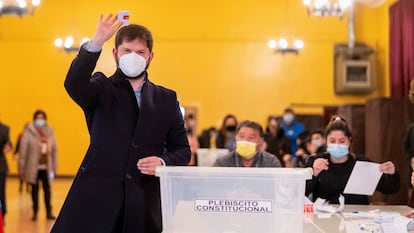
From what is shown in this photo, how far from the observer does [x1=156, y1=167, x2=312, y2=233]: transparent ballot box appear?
171 cm

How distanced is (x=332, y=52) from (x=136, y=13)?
15.4 feet

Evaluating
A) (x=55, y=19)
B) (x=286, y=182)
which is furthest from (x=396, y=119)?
(x=55, y=19)

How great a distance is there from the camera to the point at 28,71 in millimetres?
12805

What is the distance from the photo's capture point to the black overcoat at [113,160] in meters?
1.82

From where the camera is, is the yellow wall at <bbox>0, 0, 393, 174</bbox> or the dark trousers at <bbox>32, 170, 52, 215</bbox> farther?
the yellow wall at <bbox>0, 0, 393, 174</bbox>

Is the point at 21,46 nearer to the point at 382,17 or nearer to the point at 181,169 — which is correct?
the point at 382,17

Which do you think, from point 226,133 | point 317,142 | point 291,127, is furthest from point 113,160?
point 291,127

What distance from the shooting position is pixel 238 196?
1717 mm

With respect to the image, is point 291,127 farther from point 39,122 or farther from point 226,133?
point 39,122

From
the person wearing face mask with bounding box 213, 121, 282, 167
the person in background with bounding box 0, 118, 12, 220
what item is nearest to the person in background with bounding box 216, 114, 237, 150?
the person in background with bounding box 0, 118, 12, 220

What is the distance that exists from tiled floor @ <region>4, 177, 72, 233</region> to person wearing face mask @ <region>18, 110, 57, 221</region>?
0.75 feet

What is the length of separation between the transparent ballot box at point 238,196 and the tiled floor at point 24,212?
3.36 metres

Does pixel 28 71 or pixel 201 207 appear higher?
pixel 28 71

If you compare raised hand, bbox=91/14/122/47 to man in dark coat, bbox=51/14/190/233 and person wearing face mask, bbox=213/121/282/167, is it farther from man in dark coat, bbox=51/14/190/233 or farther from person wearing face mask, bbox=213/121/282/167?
person wearing face mask, bbox=213/121/282/167
